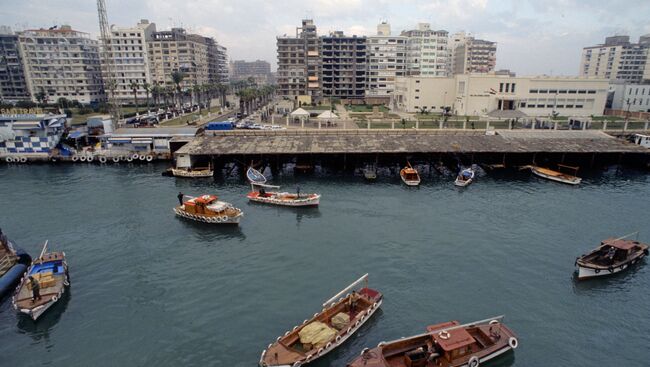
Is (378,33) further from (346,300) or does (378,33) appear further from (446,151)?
(346,300)

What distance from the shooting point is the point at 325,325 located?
89.9 ft

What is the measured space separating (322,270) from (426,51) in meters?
171

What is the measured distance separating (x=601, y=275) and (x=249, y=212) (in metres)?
37.9

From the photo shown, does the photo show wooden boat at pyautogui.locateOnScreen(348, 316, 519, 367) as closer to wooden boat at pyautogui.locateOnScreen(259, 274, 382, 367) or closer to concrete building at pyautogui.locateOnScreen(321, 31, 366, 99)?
wooden boat at pyautogui.locateOnScreen(259, 274, 382, 367)

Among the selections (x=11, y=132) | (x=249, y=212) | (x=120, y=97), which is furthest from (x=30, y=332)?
(x=120, y=97)

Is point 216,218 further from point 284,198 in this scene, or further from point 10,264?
point 10,264

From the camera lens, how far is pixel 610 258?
3638 centimetres

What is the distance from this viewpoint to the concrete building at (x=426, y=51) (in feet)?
604

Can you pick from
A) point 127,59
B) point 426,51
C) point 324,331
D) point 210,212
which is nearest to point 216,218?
point 210,212

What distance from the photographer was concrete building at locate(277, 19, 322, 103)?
165125 mm

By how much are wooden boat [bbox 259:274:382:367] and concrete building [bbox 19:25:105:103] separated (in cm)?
17001

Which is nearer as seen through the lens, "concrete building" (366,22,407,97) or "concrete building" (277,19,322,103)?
"concrete building" (277,19,322,103)

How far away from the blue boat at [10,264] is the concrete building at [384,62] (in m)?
150

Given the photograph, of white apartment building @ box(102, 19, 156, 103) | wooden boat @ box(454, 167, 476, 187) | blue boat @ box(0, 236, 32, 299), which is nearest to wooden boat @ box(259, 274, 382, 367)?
blue boat @ box(0, 236, 32, 299)
